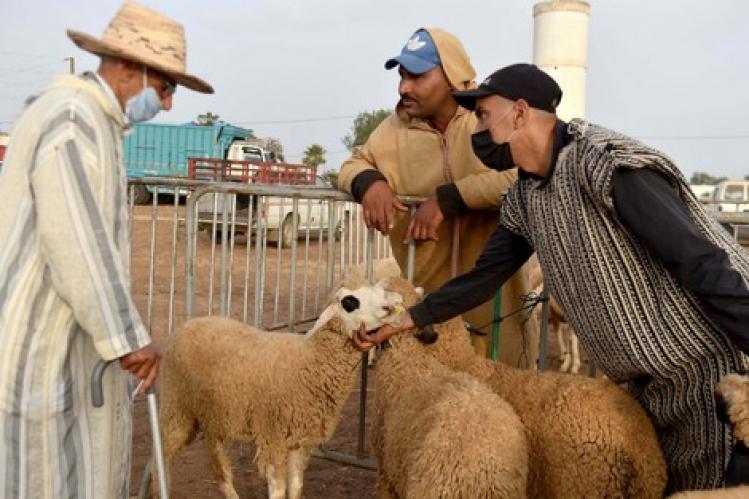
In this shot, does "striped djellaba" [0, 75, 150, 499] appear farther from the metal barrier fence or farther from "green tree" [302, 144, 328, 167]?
"green tree" [302, 144, 328, 167]

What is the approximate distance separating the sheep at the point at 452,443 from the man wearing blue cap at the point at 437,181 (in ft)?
3.07

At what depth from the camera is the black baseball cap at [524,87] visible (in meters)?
2.90

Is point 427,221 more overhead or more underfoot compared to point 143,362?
more overhead

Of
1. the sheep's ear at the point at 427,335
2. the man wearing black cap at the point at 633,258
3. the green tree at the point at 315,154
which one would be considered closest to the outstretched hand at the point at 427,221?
the sheep's ear at the point at 427,335

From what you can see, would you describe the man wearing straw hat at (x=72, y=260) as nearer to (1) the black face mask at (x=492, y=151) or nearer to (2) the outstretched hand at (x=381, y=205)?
(1) the black face mask at (x=492, y=151)

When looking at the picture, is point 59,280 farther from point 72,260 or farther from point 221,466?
point 221,466

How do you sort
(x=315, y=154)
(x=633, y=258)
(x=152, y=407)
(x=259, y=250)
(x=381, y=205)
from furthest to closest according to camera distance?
1. (x=315, y=154)
2. (x=259, y=250)
3. (x=381, y=205)
4. (x=152, y=407)
5. (x=633, y=258)

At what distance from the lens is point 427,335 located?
382 centimetres

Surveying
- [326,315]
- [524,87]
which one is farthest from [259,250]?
[524,87]

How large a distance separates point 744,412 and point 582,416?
2.50 feet

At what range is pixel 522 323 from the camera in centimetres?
461

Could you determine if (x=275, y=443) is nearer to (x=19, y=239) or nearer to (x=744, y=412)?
(x=19, y=239)

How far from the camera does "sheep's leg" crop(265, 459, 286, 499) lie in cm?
450

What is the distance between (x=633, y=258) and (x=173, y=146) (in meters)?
32.9
